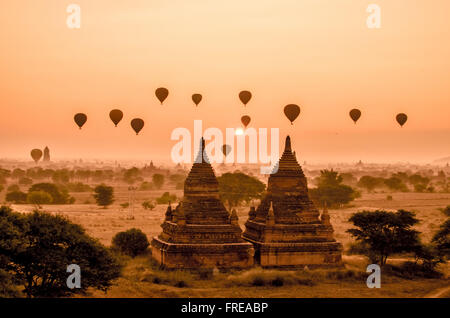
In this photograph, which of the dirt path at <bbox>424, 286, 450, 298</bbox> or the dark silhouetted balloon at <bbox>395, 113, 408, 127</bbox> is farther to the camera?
the dark silhouetted balloon at <bbox>395, 113, 408, 127</bbox>

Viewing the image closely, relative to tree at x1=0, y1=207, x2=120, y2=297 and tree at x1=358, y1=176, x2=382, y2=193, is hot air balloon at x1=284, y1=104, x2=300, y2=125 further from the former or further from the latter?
tree at x1=358, y1=176, x2=382, y2=193

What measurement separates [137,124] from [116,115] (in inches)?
68.9

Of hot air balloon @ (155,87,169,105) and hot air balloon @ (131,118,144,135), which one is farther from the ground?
hot air balloon @ (155,87,169,105)

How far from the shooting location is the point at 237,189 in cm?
8650

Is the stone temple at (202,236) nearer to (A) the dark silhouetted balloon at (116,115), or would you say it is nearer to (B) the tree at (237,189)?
(A) the dark silhouetted balloon at (116,115)

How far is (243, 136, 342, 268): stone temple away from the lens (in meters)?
30.2

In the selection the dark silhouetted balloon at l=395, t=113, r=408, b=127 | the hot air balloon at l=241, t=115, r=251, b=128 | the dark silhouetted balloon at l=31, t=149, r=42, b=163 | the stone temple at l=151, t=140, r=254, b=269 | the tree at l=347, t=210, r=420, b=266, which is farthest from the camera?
the dark silhouetted balloon at l=31, t=149, r=42, b=163

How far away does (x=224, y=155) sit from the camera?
6625 centimetres

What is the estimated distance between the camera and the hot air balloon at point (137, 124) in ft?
131

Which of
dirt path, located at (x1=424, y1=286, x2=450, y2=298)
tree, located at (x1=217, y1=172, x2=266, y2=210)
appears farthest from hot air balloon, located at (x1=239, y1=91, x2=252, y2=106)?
tree, located at (x1=217, y1=172, x2=266, y2=210)

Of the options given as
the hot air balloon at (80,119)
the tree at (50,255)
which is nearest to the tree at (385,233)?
the tree at (50,255)

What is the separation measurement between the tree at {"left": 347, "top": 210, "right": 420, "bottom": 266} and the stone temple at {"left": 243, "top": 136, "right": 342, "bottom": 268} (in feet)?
14.1

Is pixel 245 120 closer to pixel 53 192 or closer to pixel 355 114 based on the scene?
pixel 355 114

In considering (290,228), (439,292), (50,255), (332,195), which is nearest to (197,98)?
(290,228)
